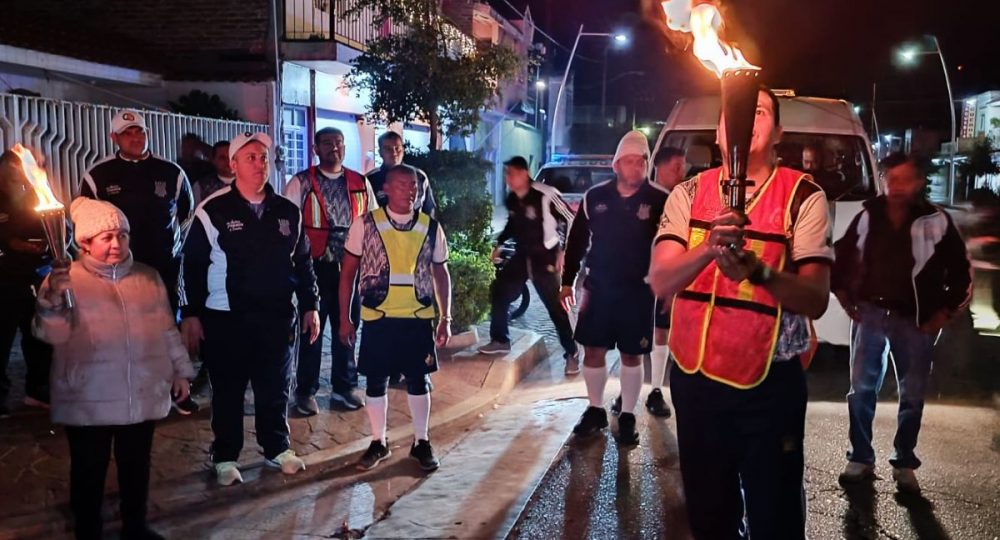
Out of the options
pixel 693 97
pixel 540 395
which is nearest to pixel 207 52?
pixel 693 97

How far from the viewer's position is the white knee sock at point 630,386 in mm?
6027

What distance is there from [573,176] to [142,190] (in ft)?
31.7

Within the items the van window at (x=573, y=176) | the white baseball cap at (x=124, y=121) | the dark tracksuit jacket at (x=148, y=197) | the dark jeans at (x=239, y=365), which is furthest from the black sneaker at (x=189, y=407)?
the van window at (x=573, y=176)

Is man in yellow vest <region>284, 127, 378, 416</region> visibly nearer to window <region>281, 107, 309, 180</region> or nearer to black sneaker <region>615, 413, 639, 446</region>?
black sneaker <region>615, 413, 639, 446</region>

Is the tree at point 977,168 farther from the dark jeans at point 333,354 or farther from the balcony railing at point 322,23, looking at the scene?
the dark jeans at point 333,354

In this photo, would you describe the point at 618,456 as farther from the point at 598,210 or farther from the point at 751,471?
the point at 751,471

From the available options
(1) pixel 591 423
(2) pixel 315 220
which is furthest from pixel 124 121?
(1) pixel 591 423

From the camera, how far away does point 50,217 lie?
3525 mm

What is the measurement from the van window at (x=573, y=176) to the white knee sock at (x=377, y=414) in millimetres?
9205

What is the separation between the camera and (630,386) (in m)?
6.03

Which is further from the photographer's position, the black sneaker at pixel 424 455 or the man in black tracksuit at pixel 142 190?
the man in black tracksuit at pixel 142 190

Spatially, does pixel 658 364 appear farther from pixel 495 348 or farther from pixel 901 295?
pixel 901 295

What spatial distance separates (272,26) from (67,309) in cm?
1101

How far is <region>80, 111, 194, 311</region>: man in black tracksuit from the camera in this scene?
5824mm
